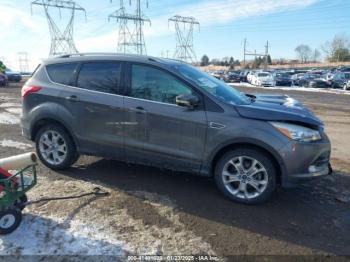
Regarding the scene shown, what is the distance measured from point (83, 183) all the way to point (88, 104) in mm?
1124

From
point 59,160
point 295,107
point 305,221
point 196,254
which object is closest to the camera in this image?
point 196,254

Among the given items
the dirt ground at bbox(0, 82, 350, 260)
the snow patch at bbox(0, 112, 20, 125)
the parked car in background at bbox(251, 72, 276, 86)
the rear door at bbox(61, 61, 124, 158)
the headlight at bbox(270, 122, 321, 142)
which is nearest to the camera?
the dirt ground at bbox(0, 82, 350, 260)

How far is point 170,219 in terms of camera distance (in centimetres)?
411

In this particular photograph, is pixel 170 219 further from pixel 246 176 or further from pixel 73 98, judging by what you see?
pixel 73 98

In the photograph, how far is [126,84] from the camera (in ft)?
16.6

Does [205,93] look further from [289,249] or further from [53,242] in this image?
[53,242]

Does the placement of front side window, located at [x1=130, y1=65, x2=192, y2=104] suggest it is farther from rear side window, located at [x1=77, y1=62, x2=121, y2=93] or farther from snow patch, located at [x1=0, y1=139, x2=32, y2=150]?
snow patch, located at [x1=0, y1=139, x2=32, y2=150]

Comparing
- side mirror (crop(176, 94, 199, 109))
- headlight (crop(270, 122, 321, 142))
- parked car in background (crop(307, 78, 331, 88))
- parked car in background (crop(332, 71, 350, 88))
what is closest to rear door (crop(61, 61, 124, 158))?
side mirror (crop(176, 94, 199, 109))

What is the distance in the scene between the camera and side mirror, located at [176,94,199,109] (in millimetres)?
4543

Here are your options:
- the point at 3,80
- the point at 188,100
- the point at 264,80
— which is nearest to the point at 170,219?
the point at 188,100

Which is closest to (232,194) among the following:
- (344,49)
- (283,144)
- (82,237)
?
(283,144)

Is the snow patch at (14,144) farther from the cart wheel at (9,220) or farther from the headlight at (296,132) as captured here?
the headlight at (296,132)

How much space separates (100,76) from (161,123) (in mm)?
1237

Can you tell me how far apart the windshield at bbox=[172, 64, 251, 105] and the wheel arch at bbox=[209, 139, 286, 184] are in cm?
55
